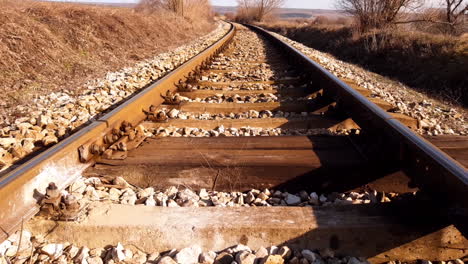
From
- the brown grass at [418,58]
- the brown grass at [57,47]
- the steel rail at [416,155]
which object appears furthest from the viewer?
the brown grass at [418,58]

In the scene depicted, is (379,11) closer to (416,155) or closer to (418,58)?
(418,58)

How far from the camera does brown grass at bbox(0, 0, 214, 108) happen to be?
202 inches

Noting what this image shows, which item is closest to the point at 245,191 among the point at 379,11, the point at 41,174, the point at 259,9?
the point at 41,174

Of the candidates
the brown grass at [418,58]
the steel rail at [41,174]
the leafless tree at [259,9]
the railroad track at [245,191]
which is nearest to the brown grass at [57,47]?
the steel rail at [41,174]

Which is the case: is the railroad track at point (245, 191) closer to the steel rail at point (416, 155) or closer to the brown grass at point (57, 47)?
the steel rail at point (416, 155)

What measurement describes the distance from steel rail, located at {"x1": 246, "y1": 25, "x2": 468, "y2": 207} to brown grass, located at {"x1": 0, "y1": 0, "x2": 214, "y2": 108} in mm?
3530

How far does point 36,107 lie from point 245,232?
303 centimetres

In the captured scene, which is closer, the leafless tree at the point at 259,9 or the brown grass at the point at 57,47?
the brown grass at the point at 57,47

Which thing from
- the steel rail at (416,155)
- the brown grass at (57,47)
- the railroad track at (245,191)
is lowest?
the railroad track at (245,191)

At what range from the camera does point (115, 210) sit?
1.80 metres

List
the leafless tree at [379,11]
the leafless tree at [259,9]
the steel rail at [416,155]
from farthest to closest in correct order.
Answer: the leafless tree at [259,9] → the leafless tree at [379,11] → the steel rail at [416,155]

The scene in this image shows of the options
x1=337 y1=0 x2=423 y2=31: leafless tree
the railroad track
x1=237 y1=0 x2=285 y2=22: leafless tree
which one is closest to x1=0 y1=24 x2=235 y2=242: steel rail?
the railroad track

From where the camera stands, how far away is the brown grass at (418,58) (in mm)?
7359

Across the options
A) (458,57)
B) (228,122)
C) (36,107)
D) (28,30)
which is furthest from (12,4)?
(458,57)
